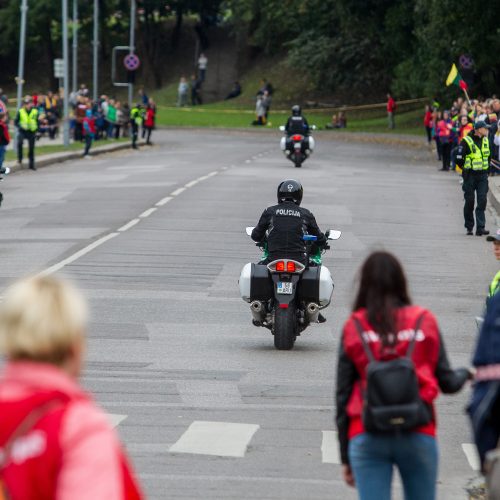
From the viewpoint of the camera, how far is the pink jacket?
12.6 feet

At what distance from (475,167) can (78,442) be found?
23865 millimetres

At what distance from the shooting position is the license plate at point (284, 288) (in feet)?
47.7

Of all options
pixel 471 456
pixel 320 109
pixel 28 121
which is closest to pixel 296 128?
pixel 28 121

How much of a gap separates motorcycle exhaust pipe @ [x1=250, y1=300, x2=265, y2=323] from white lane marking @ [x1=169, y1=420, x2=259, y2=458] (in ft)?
12.1

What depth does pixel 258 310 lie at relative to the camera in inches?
585

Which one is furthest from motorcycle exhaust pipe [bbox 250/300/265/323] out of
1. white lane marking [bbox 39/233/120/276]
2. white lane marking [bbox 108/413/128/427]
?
white lane marking [bbox 39/233/120/276]

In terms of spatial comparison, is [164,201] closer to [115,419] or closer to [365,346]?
[115,419]

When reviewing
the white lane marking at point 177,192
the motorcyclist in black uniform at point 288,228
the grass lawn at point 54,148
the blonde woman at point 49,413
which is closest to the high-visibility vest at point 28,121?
the grass lawn at point 54,148

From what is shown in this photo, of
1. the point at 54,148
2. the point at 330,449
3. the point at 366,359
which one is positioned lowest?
the point at 54,148

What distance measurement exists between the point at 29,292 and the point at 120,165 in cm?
4269

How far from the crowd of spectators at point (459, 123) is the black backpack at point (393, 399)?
21785 millimetres

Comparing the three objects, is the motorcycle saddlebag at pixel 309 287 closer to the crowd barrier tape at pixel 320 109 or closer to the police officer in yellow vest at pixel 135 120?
the police officer in yellow vest at pixel 135 120

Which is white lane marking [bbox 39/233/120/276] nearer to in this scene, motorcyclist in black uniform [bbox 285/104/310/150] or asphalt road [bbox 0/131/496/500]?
asphalt road [bbox 0/131/496/500]

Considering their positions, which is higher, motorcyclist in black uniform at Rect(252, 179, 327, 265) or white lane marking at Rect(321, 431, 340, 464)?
motorcyclist in black uniform at Rect(252, 179, 327, 265)
